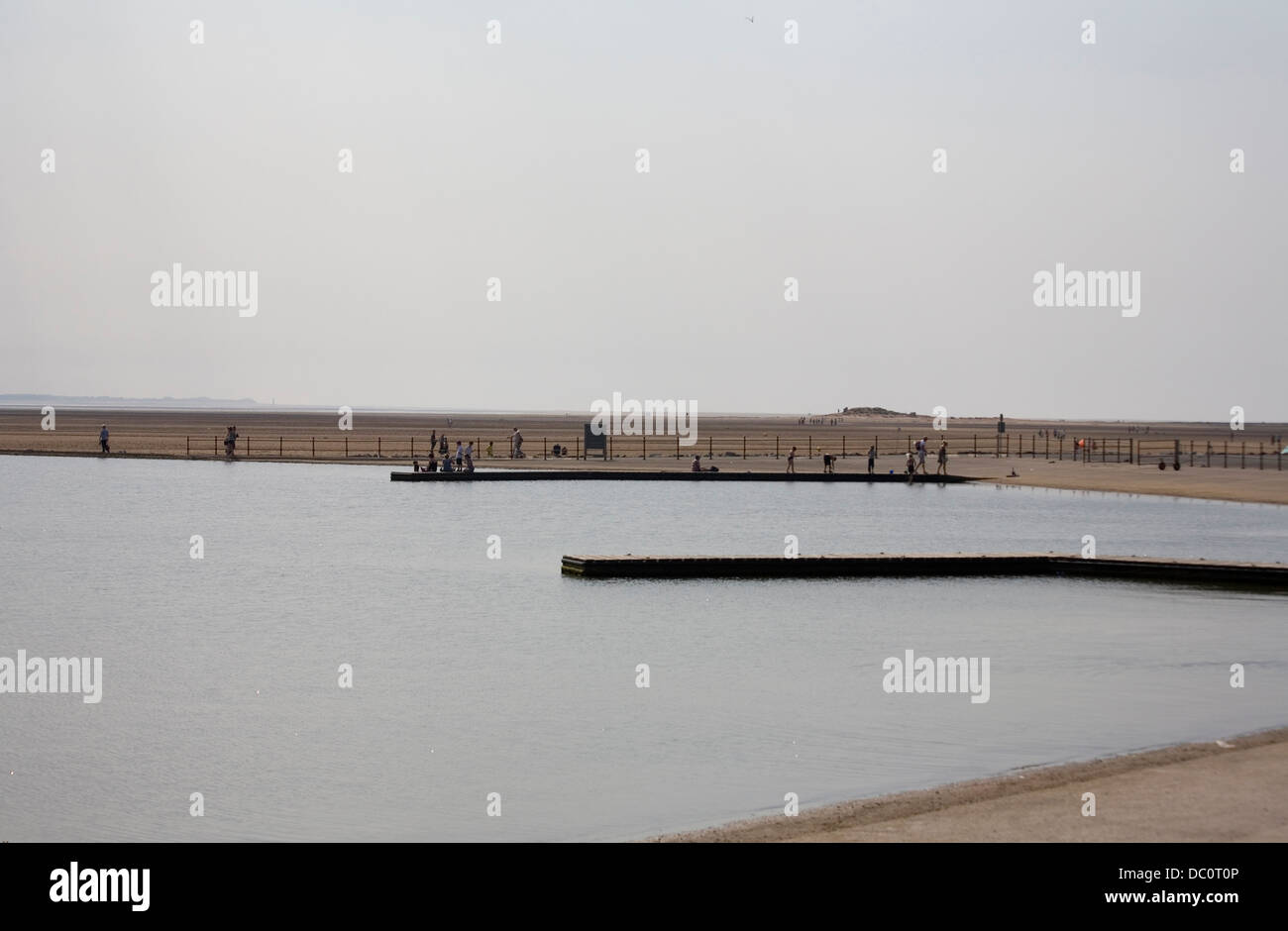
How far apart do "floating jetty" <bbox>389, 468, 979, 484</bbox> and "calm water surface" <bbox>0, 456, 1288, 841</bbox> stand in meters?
21.3

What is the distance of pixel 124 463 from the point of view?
80250 millimetres

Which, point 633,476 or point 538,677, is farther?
point 633,476

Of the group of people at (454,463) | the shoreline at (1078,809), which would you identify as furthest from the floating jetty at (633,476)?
the shoreline at (1078,809)

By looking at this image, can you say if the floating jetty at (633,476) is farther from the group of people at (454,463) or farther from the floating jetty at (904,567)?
the floating jetty at (904,567)

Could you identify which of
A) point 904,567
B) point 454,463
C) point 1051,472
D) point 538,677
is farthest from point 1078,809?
point 1051,472

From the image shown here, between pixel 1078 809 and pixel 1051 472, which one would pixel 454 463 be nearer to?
pixel 1051 472

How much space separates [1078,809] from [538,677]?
9.76 m

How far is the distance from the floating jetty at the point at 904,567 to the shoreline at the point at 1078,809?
16706mm

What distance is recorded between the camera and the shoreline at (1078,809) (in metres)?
11.5

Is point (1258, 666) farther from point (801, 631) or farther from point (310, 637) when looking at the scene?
point (310, 637)

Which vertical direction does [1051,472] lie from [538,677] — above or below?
above

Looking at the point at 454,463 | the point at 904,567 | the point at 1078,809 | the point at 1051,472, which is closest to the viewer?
the point at 1078,809

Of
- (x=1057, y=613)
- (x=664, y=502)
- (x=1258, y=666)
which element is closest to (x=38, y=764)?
(x=1258, y=666)

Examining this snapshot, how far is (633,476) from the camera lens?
219ft
